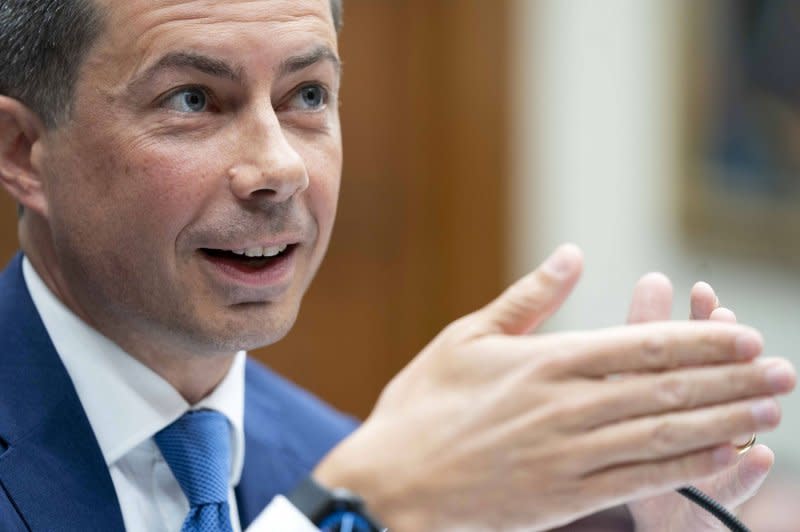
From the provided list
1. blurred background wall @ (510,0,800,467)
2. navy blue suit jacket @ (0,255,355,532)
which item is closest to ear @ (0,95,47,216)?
navy blue suit jacket @ (0,255,355,532)

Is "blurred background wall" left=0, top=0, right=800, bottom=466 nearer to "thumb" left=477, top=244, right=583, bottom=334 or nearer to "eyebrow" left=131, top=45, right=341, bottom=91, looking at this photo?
"eyebrow" left=131, top=45, right=341, bottom=91

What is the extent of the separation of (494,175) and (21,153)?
3079 millimetres

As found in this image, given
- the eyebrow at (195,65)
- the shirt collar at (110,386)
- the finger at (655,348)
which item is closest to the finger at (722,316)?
the finger at (655,348)

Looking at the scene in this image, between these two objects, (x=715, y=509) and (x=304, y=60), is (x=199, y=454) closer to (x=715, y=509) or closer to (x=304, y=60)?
(x=304, y=60)

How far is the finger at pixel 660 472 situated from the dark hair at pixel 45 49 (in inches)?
38.0

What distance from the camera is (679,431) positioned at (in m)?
1.32

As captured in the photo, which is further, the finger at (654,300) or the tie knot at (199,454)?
the tie knot at (199,454)

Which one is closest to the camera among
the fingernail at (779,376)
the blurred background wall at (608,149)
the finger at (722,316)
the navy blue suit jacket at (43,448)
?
the fingernail at (779,376)

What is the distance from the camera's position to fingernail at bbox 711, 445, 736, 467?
1.35 meters

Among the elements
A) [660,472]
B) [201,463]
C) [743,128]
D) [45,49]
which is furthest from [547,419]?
[743,128]

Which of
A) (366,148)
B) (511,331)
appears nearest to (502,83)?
(366,148)

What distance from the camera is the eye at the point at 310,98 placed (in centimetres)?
189

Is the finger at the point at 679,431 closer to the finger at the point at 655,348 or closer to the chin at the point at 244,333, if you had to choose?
the finger at the point at 655,348

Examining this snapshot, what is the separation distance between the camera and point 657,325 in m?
1.34
